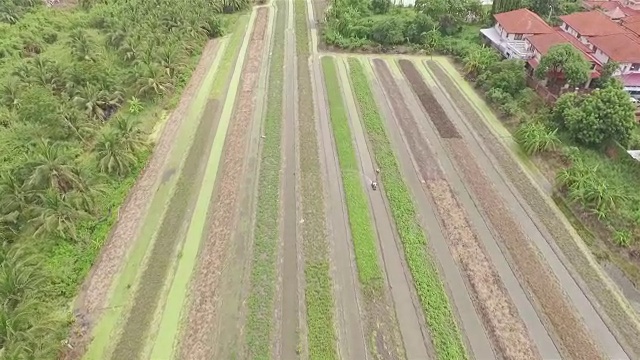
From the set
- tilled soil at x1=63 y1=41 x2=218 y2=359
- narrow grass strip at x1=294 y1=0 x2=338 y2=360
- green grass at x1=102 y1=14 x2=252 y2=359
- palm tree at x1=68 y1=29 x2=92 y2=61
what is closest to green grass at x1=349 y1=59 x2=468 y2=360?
narrow grass strip at x1=294 y1=0 x2=338 y2=360

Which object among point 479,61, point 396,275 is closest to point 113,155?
point 396,275

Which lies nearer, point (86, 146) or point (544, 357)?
point (544, 357)

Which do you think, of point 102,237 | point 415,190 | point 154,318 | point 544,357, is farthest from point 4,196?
point 544,357

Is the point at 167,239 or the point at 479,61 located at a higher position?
the point at 479,61

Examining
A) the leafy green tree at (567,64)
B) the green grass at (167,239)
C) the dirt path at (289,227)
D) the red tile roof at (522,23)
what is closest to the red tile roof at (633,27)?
the red tile roof at (522,23)

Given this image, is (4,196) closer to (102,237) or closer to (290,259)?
(102,237)

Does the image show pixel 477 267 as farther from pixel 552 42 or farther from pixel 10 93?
pixel 10 93
